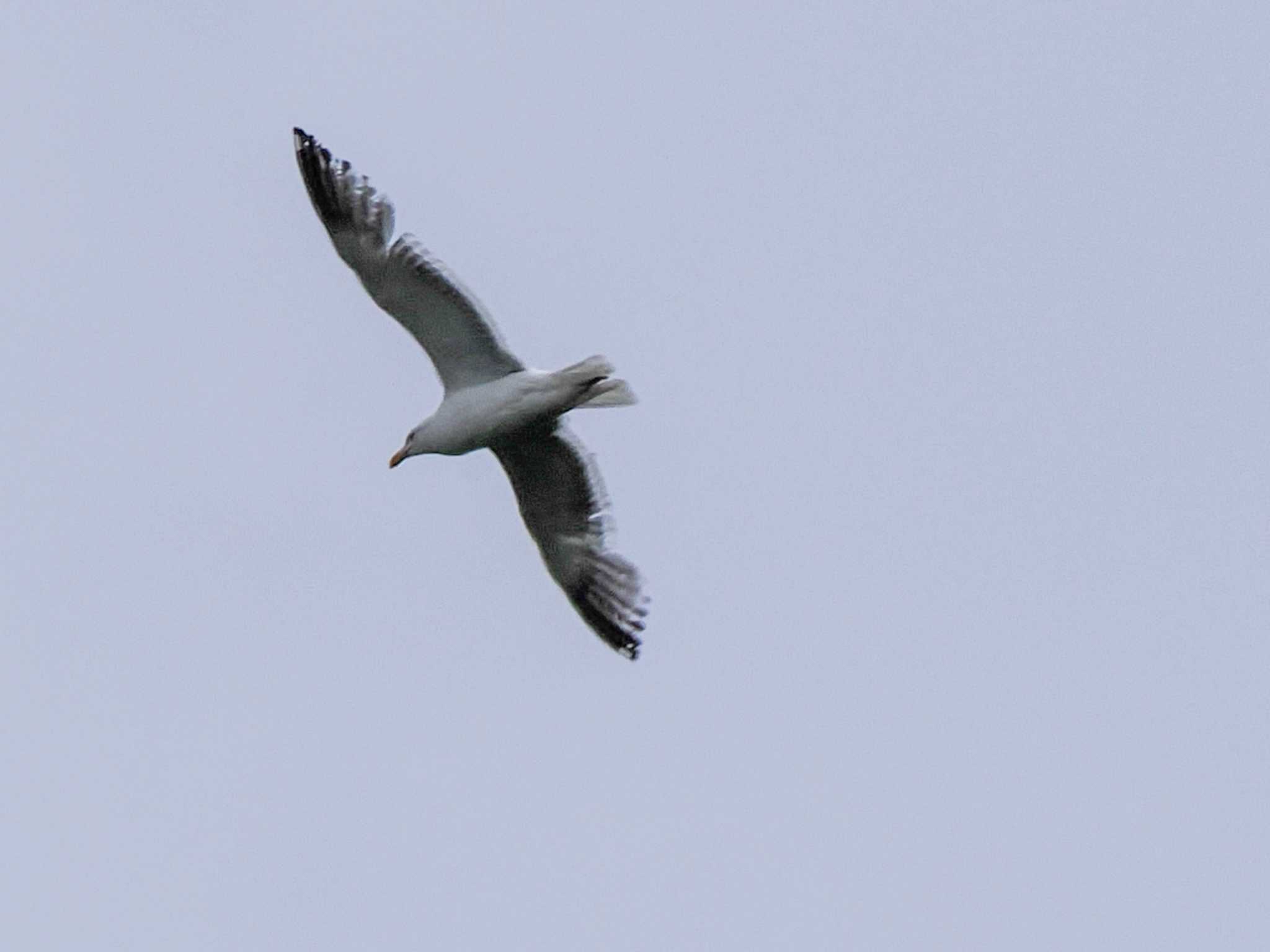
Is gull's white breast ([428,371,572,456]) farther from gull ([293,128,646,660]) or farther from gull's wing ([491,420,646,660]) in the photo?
A: gull's wing ([491,420,646,660])

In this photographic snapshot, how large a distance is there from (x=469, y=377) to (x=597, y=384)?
1031 mm

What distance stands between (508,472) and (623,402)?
5.12ft

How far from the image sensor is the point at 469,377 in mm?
21781

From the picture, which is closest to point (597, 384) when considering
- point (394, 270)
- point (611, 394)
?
point (611, 394)

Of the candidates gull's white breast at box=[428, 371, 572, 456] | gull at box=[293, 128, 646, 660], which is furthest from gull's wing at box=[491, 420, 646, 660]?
gull's white breast at box=[428, 371, 572, 456]

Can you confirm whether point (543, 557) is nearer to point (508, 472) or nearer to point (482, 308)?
point (508, 472)

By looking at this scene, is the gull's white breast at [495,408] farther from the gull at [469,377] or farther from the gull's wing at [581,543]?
the gull's wing at [581,543]

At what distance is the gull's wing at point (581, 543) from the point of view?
74.2 feet

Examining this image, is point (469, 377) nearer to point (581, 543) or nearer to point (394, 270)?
point (394, 270)

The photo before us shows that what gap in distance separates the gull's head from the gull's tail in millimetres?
1287

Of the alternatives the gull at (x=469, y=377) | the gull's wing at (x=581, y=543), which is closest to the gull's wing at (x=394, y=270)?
the gull at (x=469, y=377)

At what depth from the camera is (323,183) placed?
69.6 ft

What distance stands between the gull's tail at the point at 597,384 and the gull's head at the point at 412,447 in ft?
4.22

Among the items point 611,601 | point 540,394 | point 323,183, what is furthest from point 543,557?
point 323,183
